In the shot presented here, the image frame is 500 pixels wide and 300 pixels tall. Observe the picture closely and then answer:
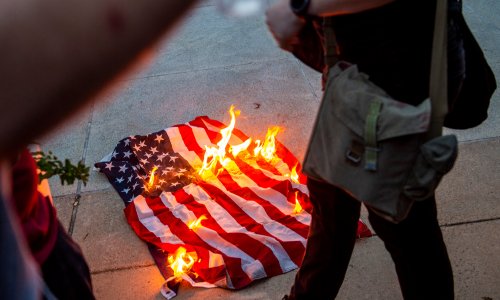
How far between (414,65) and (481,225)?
5.31 ft

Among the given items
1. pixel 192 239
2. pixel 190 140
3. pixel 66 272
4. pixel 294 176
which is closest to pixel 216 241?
pixel 192 239

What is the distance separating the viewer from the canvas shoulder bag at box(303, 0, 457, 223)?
64.7 inches

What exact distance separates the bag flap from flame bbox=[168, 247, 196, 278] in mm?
1428

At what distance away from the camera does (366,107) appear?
169 centimetres

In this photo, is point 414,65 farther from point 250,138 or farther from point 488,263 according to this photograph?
point 250,138

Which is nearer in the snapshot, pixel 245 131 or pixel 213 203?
pixel 213 203

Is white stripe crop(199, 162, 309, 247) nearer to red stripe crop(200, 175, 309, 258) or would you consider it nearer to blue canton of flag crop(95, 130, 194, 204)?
red stripe crop(200, 175, 309, 258)

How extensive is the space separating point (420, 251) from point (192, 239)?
1.46 metres

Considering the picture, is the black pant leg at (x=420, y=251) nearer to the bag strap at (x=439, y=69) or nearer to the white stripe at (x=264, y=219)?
the bag strap at (x=439, y=69)

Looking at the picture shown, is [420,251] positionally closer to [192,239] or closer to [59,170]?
[59,170]

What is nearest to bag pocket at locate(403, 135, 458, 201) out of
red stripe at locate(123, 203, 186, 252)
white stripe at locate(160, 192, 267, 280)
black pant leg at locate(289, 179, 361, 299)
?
black pant leg at locate(289, 179, 361, 299)

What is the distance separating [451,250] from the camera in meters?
2.88

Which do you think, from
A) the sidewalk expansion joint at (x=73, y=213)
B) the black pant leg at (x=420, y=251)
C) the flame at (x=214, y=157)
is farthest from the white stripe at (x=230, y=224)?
the black pant leg at (x=420, y=251)

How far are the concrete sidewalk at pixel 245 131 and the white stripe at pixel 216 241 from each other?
3.0 inches
